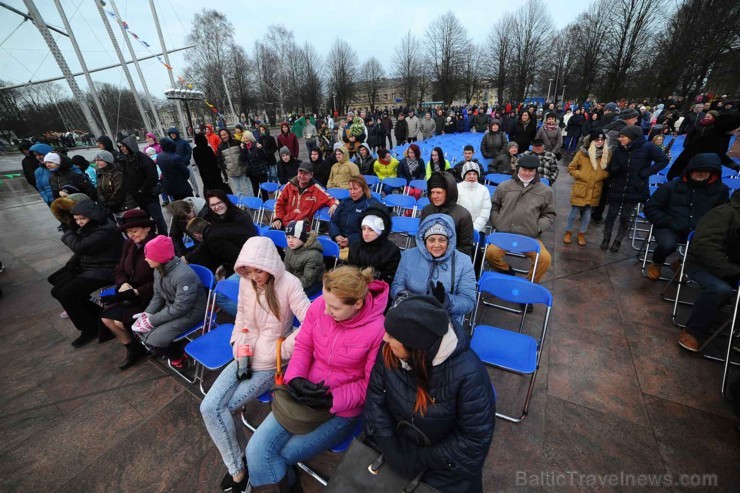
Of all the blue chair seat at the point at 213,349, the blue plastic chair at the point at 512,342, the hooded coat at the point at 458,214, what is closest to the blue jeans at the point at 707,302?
the blue plastic chair at the point at 512,342

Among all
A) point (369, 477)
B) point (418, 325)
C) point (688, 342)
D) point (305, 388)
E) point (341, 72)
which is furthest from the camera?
point (341, 72)

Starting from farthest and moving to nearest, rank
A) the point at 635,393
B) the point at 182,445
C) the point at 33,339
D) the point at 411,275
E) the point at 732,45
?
the point at 732,45, the point at 33,339, the point at 411,275, the point at 635,393, the point at 182,445

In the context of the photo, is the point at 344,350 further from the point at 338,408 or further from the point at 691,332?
the point at 691,332

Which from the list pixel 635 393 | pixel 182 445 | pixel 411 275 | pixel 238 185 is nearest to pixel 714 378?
pixel 635 393

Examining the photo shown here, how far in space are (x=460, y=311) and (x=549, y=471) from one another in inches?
51.2

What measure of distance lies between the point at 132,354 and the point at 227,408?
2.05 meters

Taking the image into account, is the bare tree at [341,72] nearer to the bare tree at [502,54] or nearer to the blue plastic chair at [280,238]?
the bare tree at [502,54]

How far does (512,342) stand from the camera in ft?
8.61

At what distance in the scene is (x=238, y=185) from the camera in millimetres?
8156

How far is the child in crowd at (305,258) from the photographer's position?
3.47 meters

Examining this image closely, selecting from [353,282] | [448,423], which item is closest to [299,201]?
[353,282]

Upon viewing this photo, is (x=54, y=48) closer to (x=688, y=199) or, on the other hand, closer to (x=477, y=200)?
(x=477, y=200)

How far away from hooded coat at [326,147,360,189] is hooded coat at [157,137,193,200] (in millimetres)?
3453

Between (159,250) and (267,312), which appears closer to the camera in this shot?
(267,312)
